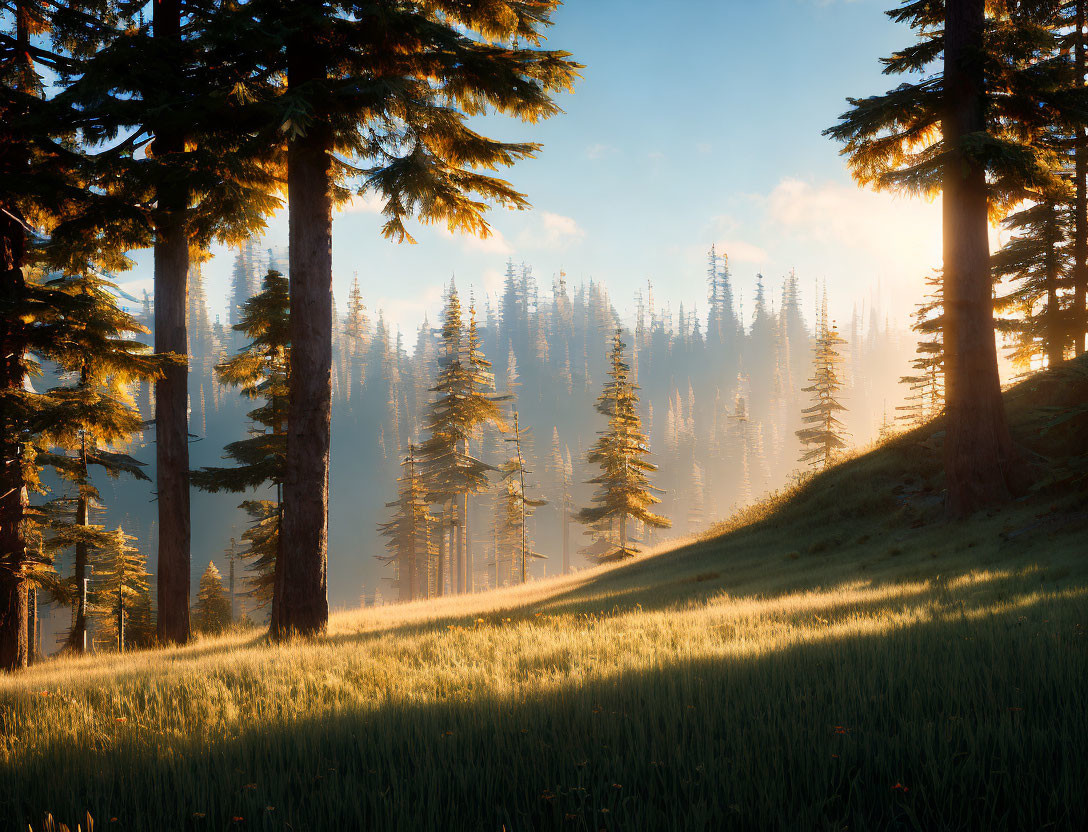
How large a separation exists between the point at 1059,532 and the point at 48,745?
1283 cm

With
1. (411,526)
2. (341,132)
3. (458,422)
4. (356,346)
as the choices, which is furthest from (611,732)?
(356,346)

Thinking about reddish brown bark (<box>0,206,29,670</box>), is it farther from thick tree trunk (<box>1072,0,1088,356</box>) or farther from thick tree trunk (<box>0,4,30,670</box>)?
thick tree trunk (<box>1072,0,1088,356</box>)

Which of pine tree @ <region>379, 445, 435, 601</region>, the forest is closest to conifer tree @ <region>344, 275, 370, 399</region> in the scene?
pine tree @ <region>379, 445, 435, 601</region>

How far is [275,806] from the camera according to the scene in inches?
89.3

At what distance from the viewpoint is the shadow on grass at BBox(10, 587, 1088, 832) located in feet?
6.70

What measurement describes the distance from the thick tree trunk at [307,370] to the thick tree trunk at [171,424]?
3.95m

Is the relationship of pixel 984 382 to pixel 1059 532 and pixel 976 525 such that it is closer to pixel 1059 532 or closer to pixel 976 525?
pixel 976 525

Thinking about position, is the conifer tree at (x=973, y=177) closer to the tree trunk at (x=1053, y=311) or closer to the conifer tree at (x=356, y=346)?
the tree trunk at (x=1053, y=311)

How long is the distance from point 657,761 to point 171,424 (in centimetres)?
1205

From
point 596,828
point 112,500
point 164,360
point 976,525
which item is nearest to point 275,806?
point 596,828

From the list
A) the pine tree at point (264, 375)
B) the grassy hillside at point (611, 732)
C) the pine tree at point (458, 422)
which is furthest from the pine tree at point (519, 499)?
the grassy hillside at point (611, 732)

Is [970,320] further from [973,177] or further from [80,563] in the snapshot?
[80,563]

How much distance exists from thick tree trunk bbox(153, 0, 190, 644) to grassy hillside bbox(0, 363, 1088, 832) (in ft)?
19.0

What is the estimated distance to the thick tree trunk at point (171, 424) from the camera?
11.1 m
